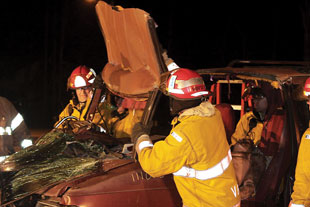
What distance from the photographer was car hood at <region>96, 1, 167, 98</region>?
3.94 metres

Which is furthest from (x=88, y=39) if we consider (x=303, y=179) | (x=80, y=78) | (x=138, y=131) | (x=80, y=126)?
(x=303, y=179)

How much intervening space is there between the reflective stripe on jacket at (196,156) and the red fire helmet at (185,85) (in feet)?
0.35

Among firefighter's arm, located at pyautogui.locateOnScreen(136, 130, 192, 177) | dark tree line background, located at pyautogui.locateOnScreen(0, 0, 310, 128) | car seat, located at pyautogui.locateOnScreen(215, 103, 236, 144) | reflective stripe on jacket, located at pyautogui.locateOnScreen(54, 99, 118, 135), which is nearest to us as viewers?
firefighter's arm, located at pyautogui.locateOnScreen(136, 130, 192, 177)

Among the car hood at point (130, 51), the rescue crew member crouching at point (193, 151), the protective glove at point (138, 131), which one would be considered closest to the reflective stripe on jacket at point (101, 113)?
the car hood at point (130, 51)

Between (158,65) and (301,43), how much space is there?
5294 cm

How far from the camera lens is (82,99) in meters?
6.08

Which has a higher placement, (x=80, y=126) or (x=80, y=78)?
(x=80, y=78)

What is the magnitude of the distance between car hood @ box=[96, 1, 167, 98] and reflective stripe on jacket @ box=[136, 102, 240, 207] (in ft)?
2.65

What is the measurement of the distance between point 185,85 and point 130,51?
3.55 ft

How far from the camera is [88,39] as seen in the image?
3731cm

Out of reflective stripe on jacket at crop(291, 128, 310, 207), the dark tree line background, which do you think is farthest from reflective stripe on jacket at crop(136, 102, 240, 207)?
the dark tree line background

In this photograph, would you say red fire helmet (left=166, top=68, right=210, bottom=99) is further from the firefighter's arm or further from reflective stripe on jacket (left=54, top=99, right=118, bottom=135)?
reflective stripe on jacket (left=54, top=99, right=118, bottom=135)

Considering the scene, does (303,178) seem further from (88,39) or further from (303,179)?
(88,39)

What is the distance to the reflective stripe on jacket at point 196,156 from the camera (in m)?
3.16
